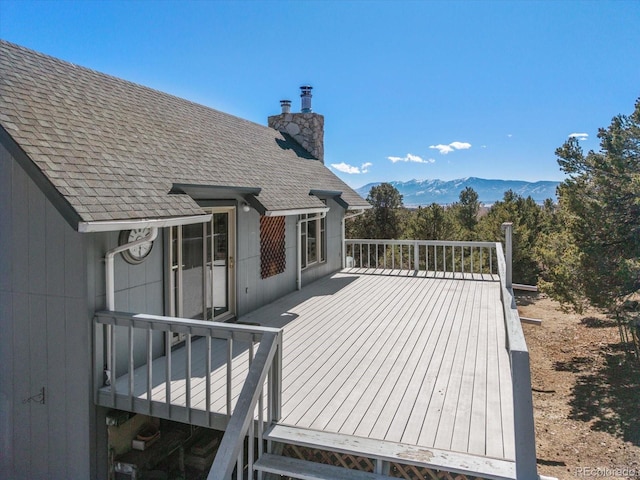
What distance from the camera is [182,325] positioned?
3.65 metres

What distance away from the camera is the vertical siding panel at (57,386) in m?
3.90

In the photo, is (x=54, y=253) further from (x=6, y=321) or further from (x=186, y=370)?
(x=186, y=370)

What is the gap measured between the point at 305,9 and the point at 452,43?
563 centimetres

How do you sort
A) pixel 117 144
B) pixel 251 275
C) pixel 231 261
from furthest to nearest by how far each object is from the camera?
pixel 251 275
pixel 231 261
pixel 117 144

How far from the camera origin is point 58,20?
9.48m

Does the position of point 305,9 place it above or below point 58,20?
above

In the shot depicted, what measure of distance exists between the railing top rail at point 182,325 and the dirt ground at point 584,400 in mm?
4735

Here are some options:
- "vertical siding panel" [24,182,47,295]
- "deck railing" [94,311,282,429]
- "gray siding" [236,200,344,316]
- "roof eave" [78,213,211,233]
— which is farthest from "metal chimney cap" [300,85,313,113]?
"deck railing" [94,311,282,429]

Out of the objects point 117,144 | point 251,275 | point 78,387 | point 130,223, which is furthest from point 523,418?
point 251,275

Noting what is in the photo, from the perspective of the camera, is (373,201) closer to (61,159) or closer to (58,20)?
(58,20)

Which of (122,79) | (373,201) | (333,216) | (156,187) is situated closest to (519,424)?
(156,187)

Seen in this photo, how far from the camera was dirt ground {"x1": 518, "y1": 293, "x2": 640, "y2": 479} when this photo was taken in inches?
238

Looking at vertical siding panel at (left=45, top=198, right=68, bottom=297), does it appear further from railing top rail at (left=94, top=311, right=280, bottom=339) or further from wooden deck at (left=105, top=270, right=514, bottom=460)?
wooden deck at (left=105, top=270, right=514, bottom=460)

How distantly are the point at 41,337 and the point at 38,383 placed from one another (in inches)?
17.9
